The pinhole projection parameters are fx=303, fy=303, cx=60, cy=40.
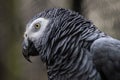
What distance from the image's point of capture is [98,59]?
1.29m

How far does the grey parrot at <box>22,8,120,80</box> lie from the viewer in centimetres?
129

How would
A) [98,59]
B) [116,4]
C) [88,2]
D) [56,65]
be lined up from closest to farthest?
[98,59] < [56,65] < [116,4] < [88,2]

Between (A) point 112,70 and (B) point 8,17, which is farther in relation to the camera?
(B) point 8,17

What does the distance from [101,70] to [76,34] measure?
0.68 feet

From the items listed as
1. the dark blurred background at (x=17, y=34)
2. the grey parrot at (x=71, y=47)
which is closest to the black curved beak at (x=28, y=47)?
the grey parrot at (x=71, y=47)

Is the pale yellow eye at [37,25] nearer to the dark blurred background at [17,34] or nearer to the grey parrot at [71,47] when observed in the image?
the grey parrot at [71,47]

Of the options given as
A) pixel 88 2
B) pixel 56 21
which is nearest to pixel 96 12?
pixel 88 2

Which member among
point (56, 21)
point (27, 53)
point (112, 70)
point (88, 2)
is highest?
point (88, 2)

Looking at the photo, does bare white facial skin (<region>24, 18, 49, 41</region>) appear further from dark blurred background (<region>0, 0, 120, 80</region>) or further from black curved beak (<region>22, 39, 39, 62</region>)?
dark blurred background (<region>0, 0, 120, 80</region>)

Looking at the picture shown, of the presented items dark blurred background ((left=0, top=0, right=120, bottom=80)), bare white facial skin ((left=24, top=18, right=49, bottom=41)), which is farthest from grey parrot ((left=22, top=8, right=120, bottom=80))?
dark blurred background ((left=0, top=0, right=120, bottom=80))

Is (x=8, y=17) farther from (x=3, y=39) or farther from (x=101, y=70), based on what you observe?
(x=101, y=70)

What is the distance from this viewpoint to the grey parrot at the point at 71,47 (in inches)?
50.9

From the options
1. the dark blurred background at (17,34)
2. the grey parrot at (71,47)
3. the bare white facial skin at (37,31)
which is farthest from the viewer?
the dark blurred background at (17,34)

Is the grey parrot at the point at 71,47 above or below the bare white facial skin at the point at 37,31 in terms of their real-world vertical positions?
below
